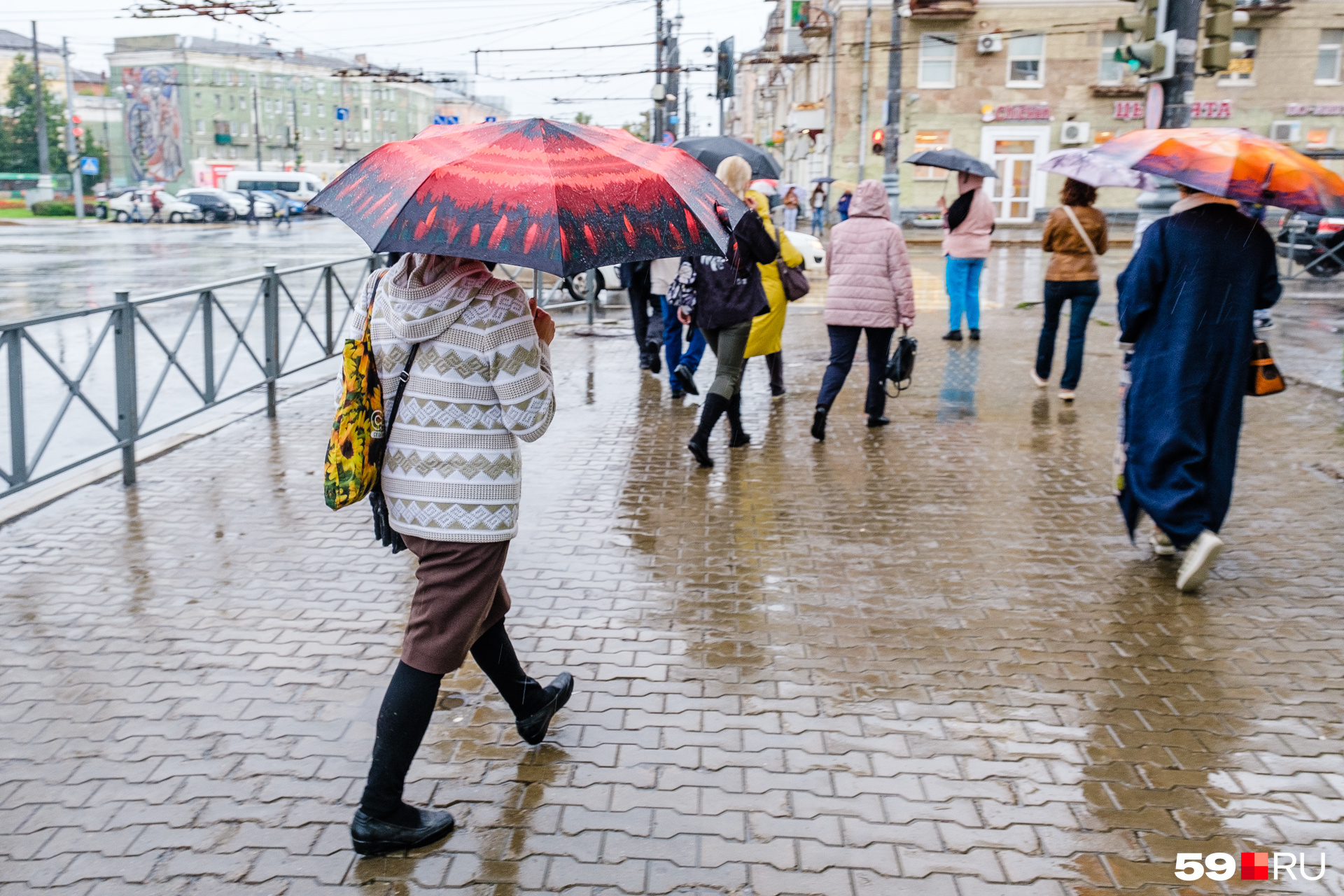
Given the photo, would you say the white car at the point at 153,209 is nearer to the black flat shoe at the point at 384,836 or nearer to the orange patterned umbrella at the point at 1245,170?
the orange patterned umbrella at the point at 1245,170

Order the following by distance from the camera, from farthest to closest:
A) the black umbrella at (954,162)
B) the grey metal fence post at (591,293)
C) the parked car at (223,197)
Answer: the parked car at (223,197)
the grey metal fence post at (591,293)
the black umbrella at (954,162)

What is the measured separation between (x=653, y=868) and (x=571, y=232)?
65.4 inches

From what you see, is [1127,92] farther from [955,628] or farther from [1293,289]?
[955,628]

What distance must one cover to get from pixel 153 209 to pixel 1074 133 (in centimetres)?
3886

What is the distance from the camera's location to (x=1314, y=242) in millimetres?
19562

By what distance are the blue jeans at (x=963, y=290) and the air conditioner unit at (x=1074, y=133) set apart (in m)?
28.2

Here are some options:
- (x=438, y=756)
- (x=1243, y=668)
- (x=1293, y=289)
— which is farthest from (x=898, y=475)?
(x=1293, y=289)

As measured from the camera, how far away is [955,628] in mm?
4750

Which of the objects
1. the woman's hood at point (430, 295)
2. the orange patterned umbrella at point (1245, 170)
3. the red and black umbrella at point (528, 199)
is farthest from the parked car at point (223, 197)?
the woman's hood at point (430, 295)

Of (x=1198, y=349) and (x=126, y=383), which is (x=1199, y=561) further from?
(x=126, y=383)

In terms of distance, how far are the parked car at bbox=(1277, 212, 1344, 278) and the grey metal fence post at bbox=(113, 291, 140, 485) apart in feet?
61.7

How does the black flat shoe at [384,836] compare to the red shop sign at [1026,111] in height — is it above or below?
below

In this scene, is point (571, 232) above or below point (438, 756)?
above

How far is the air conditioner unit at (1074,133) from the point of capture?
3797cm
